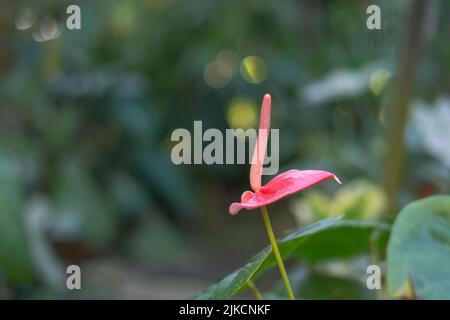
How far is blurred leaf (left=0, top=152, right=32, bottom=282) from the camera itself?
0.78 meters

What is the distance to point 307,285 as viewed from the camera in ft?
1.79

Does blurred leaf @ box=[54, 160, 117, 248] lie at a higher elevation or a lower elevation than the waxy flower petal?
lower

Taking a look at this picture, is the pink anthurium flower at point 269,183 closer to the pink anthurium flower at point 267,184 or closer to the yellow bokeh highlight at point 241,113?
the pink anthurium flower at point 267,184

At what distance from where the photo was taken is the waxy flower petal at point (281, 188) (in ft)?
1.08

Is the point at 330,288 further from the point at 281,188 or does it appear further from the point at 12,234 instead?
the point at 12,234

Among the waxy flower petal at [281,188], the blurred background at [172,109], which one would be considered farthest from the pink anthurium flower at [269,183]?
the blurred background at [172,109]

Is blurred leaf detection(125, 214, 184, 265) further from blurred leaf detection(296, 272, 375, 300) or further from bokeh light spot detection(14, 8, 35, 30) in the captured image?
blurred leaf detection(296, 272, 375, 300)

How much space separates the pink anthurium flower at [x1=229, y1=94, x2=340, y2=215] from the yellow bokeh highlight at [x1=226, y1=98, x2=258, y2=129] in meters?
2.46

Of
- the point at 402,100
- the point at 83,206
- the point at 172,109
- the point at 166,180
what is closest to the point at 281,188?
the point at 402,100

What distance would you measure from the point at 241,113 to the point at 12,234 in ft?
7.08

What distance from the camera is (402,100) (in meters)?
1.04

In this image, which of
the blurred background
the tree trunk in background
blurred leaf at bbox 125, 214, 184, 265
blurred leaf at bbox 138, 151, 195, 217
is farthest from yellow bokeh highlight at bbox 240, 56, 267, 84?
the tree trunk in background

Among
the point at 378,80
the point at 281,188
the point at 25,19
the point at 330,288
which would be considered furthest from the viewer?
the point at 25,19

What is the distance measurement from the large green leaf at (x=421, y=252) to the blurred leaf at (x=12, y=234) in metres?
0.47
